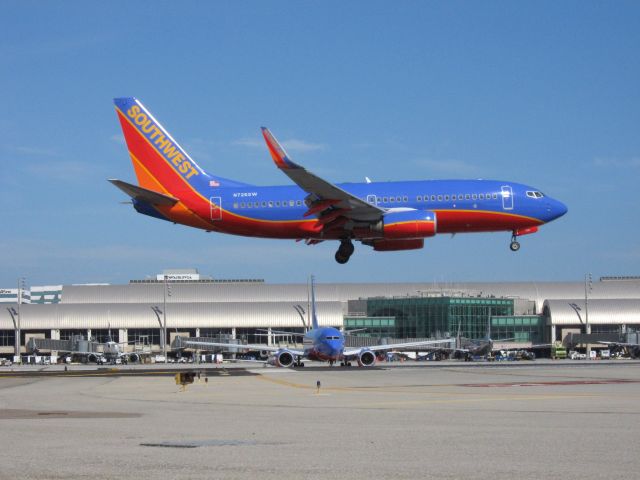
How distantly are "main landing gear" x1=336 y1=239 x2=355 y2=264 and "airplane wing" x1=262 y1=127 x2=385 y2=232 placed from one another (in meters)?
1.72

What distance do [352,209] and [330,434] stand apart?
119 feet

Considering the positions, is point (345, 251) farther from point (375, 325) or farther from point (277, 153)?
point (375, 325)

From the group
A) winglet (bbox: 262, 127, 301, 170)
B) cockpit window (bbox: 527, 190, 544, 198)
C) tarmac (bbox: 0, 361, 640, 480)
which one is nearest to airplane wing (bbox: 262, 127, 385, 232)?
winglet (bbox: 262, 127, 301, 170)

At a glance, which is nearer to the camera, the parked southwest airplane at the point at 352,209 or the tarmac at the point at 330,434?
the tarmac at the point at 330,434

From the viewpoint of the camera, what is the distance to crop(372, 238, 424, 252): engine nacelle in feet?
206

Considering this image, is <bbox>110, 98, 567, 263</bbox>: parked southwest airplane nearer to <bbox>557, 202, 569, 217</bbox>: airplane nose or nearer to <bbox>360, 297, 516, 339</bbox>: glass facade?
<bbox>557, 202, 569, 217</bbox>: airplane nose

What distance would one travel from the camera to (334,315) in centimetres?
18325

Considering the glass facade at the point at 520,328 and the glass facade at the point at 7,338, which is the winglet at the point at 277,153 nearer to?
the glass facade at the point at 520,328

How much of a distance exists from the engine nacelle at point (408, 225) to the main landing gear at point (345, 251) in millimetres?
3551

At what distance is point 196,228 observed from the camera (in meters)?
65.8

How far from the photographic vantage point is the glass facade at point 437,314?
188 m

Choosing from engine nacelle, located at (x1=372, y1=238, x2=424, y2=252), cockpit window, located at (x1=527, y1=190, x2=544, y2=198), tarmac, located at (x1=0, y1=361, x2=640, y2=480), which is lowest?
tarmac, located at (x1=0, y1=361, x2=640, y2=480)

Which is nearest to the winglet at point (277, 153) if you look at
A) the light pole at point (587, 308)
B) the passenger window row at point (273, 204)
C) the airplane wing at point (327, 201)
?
the airplane wing at point (327, 201)

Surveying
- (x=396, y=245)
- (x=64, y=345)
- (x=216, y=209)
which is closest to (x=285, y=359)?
(x=216, y=209)
